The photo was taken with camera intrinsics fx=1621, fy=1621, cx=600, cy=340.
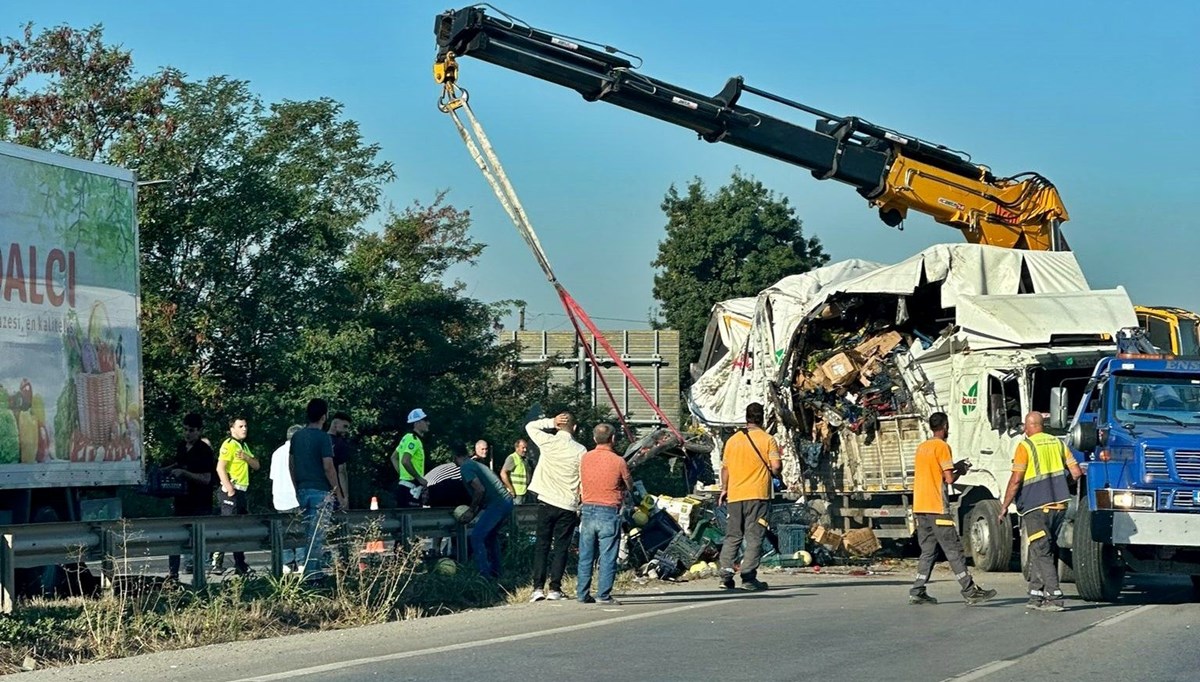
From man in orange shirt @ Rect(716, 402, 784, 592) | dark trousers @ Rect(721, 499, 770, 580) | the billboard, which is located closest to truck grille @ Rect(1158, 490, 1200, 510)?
man in orange shirt @ Rect(716, 402, 784, 592)

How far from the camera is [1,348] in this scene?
13.2 metres

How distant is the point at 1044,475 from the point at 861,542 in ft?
20.9

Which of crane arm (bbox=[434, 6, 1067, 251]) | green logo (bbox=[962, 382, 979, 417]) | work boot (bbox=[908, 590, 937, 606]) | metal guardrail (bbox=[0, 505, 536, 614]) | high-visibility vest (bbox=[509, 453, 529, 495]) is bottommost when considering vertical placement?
work boot (bbox=[908, 590, 937, 606])

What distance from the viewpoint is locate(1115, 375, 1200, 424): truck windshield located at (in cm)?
1558

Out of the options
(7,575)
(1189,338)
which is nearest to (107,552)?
(7,575)

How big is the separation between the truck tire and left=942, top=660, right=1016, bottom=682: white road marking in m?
4.90

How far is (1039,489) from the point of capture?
1466cm

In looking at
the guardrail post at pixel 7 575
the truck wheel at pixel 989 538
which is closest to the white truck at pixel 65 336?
the guardrail post at pixel 7 575

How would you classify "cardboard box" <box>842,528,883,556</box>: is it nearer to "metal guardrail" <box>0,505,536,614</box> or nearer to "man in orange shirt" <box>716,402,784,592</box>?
"man in orange shirt" <box>716,402,784,592</box>

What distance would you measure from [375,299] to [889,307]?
14335 millimetres

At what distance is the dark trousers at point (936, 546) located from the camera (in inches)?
571

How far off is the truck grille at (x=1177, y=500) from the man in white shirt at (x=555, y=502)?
17.2ft

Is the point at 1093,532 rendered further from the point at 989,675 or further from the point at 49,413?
the point at 49,413

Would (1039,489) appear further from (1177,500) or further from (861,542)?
(861,542)
